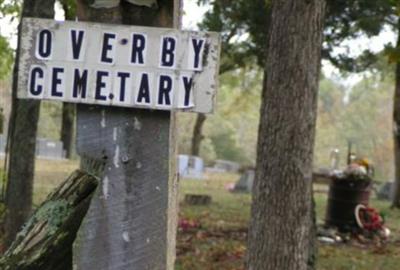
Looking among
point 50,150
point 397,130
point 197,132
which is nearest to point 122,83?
point 397,130

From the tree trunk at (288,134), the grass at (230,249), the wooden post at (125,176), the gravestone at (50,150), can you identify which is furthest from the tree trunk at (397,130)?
the gravestone at (50,150)

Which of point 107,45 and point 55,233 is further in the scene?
point 55,233

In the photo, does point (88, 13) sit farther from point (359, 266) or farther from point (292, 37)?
point (359, 266)

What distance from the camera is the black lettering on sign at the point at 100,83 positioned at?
2.89 m

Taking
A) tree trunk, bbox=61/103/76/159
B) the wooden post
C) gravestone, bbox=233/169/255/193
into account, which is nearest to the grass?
the wooden post

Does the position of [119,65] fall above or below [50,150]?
above

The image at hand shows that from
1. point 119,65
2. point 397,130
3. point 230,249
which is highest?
point 119,65

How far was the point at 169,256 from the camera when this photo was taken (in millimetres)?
3184

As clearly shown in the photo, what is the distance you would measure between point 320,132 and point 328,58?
54634 millimetres

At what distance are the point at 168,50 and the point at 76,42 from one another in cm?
37

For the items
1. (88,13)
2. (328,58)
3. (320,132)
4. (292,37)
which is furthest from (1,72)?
(320,132)

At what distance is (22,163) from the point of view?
8758 millimetres

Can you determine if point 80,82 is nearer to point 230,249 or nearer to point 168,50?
point 168,50

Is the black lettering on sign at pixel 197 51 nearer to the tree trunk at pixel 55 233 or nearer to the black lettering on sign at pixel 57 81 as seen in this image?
the black lettering on sign at pixel 57 81
